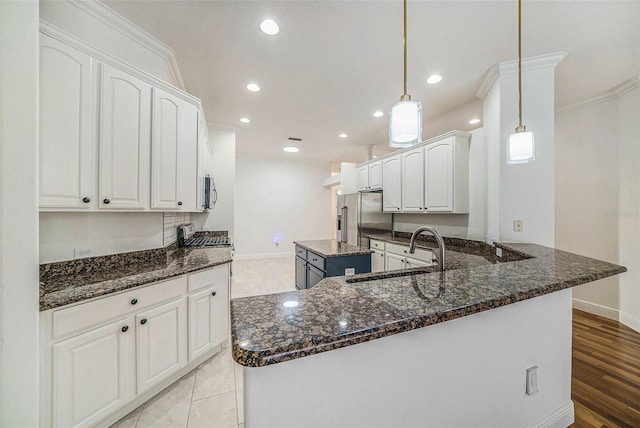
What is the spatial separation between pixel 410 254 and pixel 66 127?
3150mm

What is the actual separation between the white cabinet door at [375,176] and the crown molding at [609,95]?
2529mm

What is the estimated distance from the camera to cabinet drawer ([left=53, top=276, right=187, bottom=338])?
117 cm

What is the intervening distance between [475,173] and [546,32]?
1403 millimetres

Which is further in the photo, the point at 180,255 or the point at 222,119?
the point at 222,119

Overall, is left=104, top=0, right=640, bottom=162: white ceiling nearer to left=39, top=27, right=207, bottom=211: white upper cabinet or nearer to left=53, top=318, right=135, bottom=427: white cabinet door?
left=39, top=27, right=207, bottom=211: white upper cabinet

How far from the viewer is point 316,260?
9.55 ft

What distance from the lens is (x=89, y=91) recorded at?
56.1 inches

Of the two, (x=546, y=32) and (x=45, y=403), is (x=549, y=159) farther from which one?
(x=45, y=403)

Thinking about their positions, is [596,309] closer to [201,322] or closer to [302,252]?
[302,252]

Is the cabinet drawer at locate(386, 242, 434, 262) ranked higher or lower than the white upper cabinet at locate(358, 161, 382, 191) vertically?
lower

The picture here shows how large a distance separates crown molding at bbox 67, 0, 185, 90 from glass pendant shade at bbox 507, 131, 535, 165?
293cm

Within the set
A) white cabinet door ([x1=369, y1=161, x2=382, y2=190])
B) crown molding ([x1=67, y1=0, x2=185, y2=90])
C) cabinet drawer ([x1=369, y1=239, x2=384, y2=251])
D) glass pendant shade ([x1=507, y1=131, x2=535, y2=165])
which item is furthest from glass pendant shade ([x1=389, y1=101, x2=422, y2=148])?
white cabinet door ([x1=369, y1=161, x2=382, y2=190])

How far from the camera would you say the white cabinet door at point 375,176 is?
4.32 metres

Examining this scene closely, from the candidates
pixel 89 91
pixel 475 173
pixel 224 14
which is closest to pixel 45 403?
pixel 89 91
